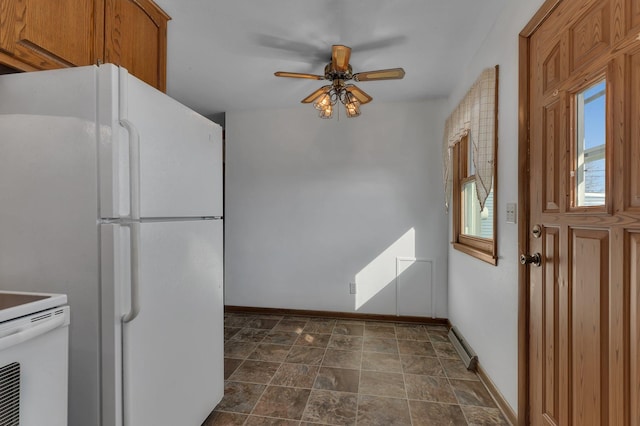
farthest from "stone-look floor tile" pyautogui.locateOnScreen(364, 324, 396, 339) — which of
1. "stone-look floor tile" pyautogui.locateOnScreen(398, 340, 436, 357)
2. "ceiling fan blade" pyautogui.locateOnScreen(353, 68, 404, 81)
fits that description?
"ceiling fan blade" pyautogui.locateOnScreen(353, 68, 404, 81)

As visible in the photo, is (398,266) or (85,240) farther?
(398,266)

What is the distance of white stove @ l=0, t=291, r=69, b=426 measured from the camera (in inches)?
32.7

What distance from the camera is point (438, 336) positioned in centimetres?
296

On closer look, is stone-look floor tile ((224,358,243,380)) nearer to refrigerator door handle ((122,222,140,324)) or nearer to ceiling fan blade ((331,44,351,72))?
refrigerator door handle ((122,222,140,324))

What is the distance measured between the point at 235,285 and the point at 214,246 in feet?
6.95

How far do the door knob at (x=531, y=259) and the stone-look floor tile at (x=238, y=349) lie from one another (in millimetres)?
2176

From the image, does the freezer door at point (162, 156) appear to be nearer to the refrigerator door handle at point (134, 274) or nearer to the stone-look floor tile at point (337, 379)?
the refrigerator door handle at point (134, 274)

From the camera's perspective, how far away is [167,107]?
1317 mm

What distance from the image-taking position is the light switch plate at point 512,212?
Result: 65.2 inches

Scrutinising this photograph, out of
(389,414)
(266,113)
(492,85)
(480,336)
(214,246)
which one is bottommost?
(389,414)

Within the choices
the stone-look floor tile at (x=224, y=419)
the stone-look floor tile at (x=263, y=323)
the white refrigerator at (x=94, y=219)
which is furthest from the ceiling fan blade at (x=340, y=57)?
the stone-look floor tile at (x=263, y=323)

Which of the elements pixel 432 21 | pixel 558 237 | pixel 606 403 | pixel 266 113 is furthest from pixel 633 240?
pixel 266 113

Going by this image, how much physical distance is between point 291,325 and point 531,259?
7.97 ft

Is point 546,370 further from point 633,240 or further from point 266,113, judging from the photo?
point 266,113
